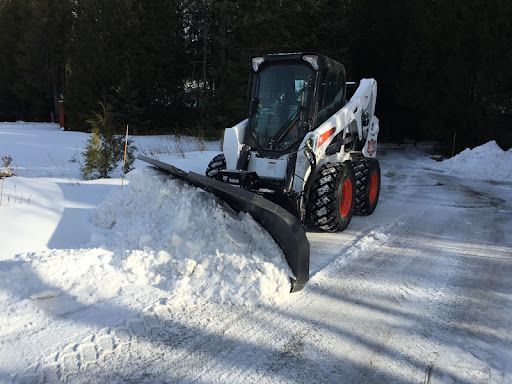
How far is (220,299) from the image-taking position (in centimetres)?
398

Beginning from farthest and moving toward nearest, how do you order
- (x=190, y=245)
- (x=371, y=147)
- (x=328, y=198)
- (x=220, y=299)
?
(x=371, y=147) → (x=328, y=198) → (x=190, y=245) → (x=220, y=299)

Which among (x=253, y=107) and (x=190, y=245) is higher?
(x=253, y=107)

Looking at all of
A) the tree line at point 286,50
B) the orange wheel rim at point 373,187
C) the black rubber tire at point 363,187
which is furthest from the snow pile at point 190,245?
the tree line at point 286,50

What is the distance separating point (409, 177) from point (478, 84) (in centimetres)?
813

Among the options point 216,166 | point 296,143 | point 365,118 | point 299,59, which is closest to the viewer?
point 296,143

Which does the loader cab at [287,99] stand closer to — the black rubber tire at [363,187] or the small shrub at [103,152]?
the black rubber tire at [363,187]

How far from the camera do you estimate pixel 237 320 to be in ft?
12.1

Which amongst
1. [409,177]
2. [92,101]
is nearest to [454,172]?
[409,177]

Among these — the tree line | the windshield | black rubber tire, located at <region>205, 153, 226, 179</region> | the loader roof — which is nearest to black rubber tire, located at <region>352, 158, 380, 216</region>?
the windshield

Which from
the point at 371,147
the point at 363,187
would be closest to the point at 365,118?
the point at 371,147

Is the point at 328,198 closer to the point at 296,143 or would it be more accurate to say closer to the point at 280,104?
the point at 296,143

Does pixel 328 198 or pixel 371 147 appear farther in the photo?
pixel 371 147

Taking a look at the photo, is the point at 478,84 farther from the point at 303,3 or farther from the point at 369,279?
the point at 369,279

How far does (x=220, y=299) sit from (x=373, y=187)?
16.4 ft
